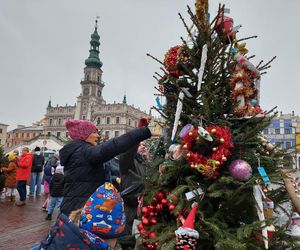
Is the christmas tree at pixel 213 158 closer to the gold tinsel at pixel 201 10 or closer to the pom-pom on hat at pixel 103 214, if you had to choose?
the gold tinsel at pixel 201 10

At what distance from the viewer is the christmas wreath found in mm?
2280

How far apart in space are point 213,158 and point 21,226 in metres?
5.26

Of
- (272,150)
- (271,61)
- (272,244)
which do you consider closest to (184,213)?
(272,244)

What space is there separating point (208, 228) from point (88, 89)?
3346 inches

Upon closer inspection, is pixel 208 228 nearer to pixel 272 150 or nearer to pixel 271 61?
pixel 272 150

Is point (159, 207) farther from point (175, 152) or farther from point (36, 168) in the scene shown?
point (36, 168)

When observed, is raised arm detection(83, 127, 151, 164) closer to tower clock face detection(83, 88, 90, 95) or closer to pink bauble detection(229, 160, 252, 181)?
pink bauble detection(229, 160, 252, 181)

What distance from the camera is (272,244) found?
7.84 ft

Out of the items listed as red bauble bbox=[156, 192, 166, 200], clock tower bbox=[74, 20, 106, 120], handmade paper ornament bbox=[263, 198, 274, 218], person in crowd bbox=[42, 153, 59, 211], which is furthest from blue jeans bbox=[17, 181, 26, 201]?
clock tower bbox=[74, 20, 106, 120]

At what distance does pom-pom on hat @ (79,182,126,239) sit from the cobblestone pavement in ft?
10.5

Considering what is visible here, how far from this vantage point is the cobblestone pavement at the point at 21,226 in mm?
4770

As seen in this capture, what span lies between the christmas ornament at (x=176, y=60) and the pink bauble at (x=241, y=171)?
1315 millimetres

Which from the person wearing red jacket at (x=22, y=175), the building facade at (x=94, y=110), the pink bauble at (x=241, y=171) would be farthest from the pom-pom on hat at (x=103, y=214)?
the building facade at (x=94, y=110)

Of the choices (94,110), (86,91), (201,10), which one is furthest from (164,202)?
(86,91)
